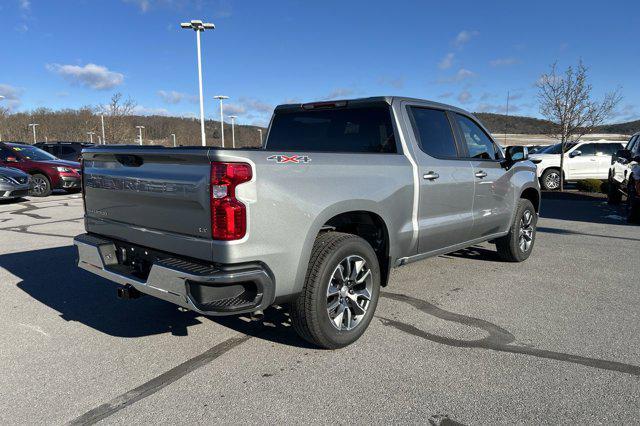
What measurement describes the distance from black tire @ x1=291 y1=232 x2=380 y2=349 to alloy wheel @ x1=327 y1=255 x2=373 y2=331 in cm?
2

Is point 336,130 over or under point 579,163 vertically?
over

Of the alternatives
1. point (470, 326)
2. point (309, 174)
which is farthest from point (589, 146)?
point (309, 174)

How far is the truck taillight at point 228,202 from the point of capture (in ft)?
9.19

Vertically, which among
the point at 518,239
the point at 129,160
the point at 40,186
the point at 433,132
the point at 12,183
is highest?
the point at 433,132

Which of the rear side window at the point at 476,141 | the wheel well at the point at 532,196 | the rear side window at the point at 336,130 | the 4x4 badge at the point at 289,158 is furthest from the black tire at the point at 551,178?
the 4x4 badge at the point at 289,158

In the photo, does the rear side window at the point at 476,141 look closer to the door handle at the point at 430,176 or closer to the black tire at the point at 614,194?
the door handle at the point at 430,176

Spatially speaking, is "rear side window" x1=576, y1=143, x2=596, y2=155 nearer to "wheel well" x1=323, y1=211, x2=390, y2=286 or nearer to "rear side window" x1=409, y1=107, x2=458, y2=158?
"rear side window" x1=409, y1=107, x2=458, y2=158

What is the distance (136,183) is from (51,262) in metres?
3.67

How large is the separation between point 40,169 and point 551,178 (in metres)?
17.8

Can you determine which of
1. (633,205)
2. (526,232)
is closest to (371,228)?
(526,232)

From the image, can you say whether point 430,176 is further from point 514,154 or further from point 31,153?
point 31,153

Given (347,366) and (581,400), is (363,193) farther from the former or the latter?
(581,400)

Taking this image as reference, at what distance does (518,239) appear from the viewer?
6074mm

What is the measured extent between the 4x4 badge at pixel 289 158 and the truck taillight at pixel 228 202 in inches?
8.8
